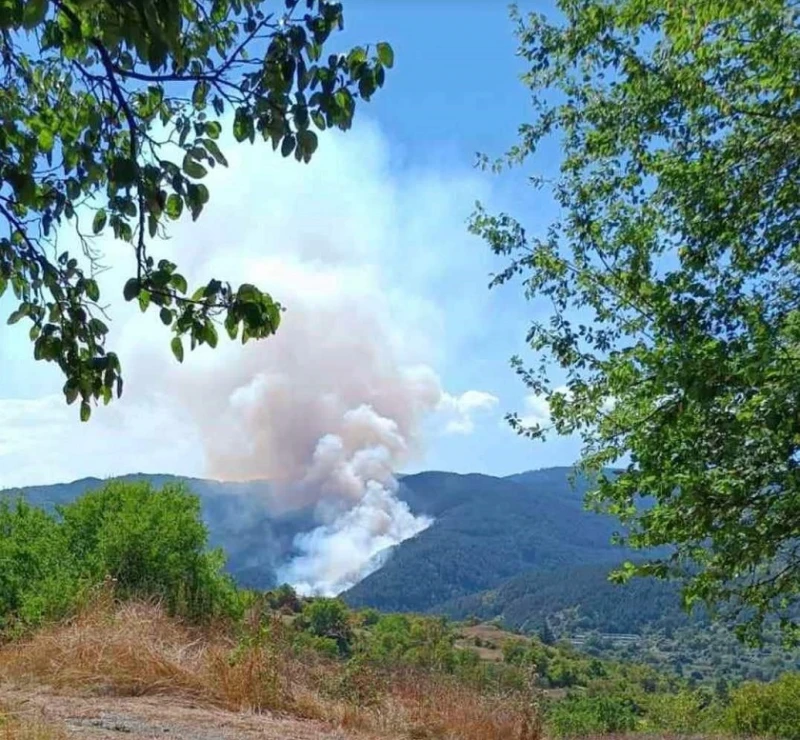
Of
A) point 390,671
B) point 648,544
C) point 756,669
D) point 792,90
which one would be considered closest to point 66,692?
point 390,671

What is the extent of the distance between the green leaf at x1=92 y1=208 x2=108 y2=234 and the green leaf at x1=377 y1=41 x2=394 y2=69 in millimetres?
973

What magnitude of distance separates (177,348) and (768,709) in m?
12.6

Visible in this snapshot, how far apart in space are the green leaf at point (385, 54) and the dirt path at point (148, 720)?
13.6 feet

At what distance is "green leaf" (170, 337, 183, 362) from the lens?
2.23m

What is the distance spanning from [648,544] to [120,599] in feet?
18.2

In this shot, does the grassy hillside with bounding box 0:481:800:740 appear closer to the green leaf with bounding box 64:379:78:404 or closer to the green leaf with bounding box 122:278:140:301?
the green leaf with bounding box 64:379:78:404

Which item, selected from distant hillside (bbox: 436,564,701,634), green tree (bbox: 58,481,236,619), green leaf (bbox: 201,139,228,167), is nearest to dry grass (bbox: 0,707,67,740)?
green leaf (bbox: 201,139,228,167)

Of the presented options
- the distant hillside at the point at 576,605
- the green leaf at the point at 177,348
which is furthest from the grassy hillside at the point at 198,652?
the distant hillside at the point at 576,605

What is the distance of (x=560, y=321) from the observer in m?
7.41

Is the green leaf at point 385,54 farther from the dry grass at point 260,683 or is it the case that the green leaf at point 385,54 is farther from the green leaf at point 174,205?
the dry grass at point 260,683

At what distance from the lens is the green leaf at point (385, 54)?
6.88 feet

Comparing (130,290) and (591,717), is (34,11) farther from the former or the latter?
(591,717)

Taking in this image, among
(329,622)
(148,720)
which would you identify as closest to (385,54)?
(148,720)

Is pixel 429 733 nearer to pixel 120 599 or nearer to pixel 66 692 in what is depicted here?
pixel 66 692
